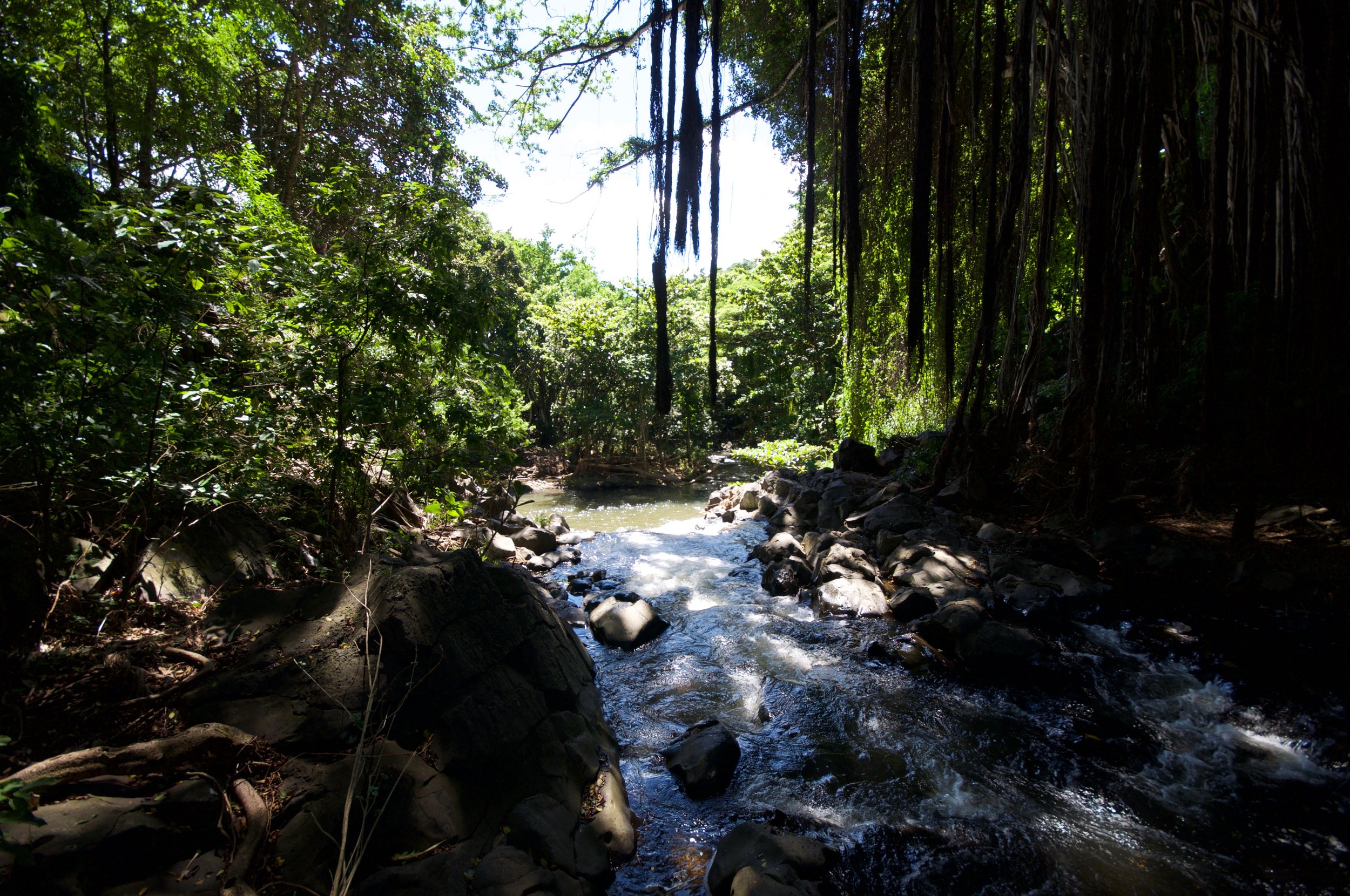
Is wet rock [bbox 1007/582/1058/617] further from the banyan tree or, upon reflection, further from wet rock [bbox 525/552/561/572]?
wet rock [bbox 525/552/561/572]

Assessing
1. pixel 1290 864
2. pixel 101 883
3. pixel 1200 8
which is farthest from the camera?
pixel 1200 8

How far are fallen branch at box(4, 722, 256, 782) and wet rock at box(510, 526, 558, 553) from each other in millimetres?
5618

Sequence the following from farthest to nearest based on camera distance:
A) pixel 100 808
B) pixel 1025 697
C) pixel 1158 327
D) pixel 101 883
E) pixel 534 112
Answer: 1. pixel 1158 327
2. pixel 534 112
3. pixel 1025 697
4. pixel 100 808
5. pixel 101 883

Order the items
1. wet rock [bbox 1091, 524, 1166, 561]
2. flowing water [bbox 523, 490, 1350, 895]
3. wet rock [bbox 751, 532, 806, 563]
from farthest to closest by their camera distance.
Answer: wet rock [bbox 751, 532, 806, 563]
wet rock [bbox 1091, 524, 1166, 561]
flowing water [bbox 523, 490, 1350, 895]

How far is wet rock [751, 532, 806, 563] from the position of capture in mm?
6520

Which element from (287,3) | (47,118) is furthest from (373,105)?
(47,118)

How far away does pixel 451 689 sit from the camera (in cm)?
262

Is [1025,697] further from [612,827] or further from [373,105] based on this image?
[373,105]

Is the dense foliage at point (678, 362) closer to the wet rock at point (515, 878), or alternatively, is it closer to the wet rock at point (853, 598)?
the wet rock at point (853, 598)

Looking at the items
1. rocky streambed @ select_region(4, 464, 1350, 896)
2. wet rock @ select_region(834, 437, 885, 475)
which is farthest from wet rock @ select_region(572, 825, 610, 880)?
wet rock @ select_region(834, 437, 885, 475)

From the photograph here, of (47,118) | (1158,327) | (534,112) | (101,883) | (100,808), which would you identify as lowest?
(101,883)

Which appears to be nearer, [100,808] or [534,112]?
[100,808]

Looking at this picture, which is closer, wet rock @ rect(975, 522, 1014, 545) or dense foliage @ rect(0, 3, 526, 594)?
dense foliage @ rect(0, 3, 526, 594)

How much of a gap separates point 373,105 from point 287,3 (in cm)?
298
